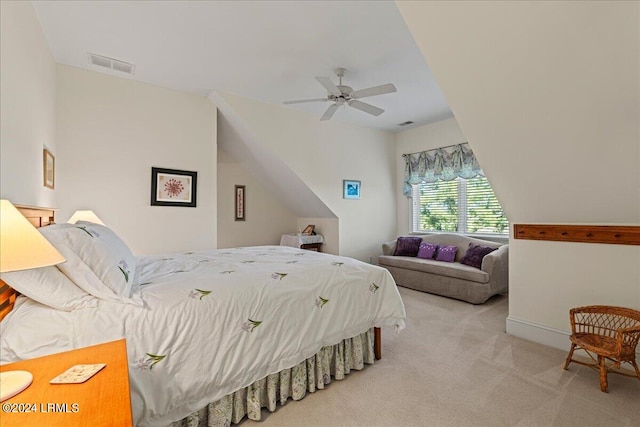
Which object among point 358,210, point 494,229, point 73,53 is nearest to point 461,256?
point 494,229

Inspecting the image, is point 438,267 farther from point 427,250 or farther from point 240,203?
point 240,203

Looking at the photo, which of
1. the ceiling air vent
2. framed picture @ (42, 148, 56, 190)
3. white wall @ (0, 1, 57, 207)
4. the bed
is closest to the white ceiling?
the ceiling air vent

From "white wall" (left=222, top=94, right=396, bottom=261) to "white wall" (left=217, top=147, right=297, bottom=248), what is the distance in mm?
1355

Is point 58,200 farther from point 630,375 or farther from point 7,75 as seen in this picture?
point 630,375

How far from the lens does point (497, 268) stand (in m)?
3.86

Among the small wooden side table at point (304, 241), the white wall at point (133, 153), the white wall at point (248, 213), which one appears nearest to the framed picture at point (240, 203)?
the white wall at point (248, 213)

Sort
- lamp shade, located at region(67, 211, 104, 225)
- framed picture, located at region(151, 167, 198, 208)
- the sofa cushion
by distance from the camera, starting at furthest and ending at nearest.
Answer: the sofa cushion < framed picture, located at region(151, 167, 198, 208) < lamp shade, located at region(67, 211, 104, 225)

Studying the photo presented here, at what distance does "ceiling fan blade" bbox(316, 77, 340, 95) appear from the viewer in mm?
2879

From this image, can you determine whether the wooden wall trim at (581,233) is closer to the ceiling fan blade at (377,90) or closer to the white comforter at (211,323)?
the white comforter at (211,323)

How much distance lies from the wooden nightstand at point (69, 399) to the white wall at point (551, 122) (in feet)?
7.67

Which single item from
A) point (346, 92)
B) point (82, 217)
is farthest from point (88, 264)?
point (346, 92)

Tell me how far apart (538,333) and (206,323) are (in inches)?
115

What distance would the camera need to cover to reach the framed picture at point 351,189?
17.1ft

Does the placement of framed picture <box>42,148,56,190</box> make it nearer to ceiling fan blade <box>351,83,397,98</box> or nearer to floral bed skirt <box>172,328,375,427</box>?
floral bed skirt <box>172,328,375,427</box>
